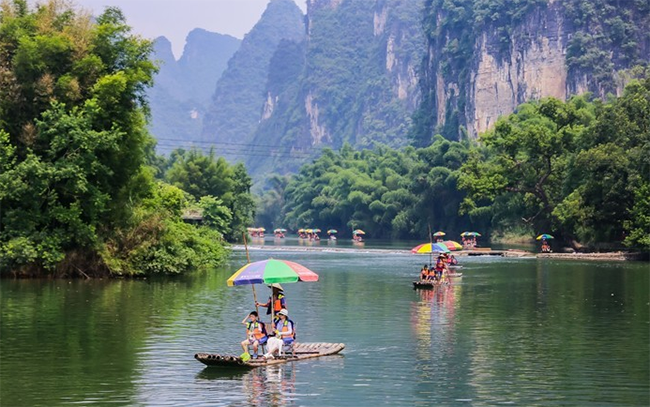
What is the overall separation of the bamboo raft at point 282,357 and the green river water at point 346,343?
9.4 inches

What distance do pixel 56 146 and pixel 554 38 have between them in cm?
14119

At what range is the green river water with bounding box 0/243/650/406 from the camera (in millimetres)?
21781

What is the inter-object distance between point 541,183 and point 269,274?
227 feet

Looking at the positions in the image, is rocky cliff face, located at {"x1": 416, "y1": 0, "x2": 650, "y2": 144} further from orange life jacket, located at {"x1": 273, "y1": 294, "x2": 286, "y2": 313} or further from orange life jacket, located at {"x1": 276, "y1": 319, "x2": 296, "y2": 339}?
orange life jacket, located at {"x1": 276, "y1": 319, "x2": 296, "y2": 339}

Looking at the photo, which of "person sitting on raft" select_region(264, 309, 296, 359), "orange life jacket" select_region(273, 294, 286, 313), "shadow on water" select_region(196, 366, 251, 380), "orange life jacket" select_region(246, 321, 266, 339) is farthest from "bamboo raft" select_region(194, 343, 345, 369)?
"orange life jacket" select_region(273, 294, 286, 313)

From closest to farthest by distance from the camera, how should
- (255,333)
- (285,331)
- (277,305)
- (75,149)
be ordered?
(255,333) → (285,331) → (277,305) → (75,149)

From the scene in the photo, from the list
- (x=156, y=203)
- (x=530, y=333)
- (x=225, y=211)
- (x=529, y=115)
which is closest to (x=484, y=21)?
(x=529, y=115)

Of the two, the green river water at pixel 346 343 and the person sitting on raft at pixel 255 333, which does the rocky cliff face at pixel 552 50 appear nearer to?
the green river water at pixel 346 343

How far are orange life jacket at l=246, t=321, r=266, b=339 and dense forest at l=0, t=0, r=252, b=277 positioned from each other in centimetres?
2345

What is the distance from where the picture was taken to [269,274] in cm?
2589

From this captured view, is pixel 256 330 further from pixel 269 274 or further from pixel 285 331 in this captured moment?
pixel 269 274

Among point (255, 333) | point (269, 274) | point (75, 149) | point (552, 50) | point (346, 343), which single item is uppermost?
point (552, 50)

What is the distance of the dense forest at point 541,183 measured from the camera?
2913 inches

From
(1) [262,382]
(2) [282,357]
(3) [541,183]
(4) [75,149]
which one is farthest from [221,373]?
(3) [541,183]
